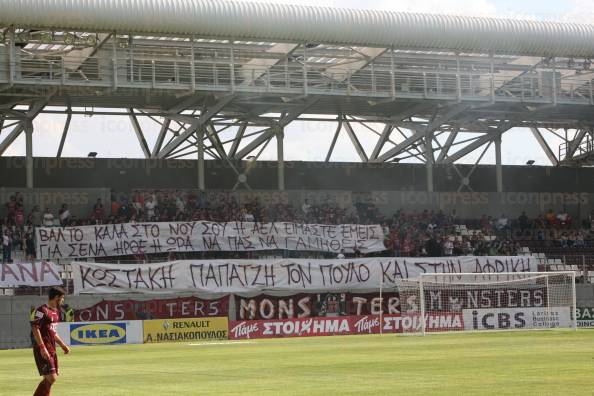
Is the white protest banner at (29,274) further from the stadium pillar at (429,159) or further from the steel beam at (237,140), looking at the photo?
the stadium pillar at (429,159)

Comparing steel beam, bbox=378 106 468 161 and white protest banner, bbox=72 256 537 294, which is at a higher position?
steel beam, bbox=378 106 468 161

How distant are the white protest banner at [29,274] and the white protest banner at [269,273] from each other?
3.29 feet

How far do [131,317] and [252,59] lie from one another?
12310 millimetres

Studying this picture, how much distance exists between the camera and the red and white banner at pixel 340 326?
44500mm

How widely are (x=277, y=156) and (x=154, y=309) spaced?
13.7 meters

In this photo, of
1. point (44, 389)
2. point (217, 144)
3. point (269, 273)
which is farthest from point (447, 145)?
point (44, 389)

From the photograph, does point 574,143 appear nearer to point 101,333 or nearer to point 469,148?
point 469,148

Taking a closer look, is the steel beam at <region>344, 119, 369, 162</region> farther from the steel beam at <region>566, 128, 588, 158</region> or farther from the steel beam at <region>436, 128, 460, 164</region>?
the steel beam at <region>566, 128, 588, 158</region>

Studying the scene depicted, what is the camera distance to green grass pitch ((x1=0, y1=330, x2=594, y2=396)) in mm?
17734

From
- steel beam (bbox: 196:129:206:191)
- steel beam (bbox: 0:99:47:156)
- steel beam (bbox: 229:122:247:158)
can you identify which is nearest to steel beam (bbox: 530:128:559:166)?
steel beam (bbox: 229:122:247:158)

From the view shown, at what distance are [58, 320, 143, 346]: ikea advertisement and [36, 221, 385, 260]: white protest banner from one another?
603cm

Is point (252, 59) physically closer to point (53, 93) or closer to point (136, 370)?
point (53, 93)

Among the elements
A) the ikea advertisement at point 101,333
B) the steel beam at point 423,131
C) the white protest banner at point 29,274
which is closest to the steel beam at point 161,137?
the steel beam at point 423,131

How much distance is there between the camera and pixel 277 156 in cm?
5694
